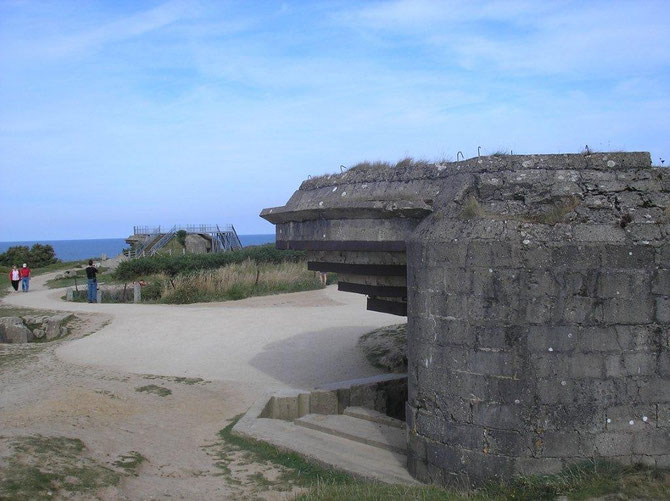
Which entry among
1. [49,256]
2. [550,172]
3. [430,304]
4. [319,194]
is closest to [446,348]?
[430,304]

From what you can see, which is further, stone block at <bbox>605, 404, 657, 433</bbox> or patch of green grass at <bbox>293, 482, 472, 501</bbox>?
stone block at <bbox>605, 404, 657, 433</bbox>

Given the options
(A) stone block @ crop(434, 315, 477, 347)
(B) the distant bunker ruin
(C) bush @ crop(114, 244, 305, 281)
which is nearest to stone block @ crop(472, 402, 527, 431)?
(B) the distant bunker ruin

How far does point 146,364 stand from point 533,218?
899cm

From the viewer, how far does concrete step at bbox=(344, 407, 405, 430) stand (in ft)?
26.7

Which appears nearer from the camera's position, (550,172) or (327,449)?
(550,172)

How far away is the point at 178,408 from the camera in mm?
9836

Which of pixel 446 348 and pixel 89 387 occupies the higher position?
pixel 446 348

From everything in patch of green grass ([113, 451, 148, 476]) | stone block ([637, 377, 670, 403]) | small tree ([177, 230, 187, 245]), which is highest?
small tree ([177, 230, 187, 245])

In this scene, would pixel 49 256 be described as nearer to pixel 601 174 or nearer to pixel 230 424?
pixel 230 424

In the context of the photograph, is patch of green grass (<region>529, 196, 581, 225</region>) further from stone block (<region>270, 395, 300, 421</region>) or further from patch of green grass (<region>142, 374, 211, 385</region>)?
patch of green grass (<region>142, 374, 211, 385</region>)

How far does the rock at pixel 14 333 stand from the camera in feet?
57.7

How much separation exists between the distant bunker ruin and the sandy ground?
193cm

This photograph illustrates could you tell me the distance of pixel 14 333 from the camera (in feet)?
57.9

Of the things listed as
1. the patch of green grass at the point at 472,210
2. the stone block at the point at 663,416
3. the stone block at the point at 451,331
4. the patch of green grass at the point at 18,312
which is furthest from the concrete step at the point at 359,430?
the patch of green grass at the point at 18,312
